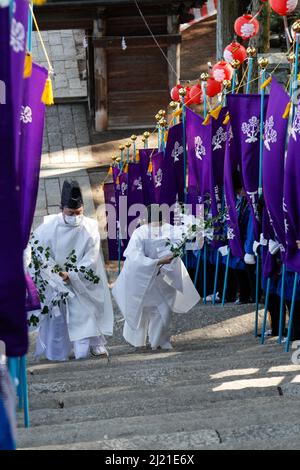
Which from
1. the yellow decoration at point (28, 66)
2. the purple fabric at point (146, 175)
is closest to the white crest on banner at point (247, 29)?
the purple fabric at point (146, 175)

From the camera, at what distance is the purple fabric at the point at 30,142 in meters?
5.10

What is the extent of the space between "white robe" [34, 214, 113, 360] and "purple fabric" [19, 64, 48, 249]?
3928mm

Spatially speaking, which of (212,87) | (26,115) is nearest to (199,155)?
(212,87)

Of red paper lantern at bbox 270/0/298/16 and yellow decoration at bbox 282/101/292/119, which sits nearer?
yellow decoration at bbox 282/101/292/119

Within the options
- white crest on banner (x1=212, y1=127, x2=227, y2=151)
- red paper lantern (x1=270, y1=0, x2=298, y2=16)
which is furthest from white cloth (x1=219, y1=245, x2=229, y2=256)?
red paper lantern (x1=270, y1=0, x2=298, y2=16)

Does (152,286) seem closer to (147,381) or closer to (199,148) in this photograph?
(199,148)

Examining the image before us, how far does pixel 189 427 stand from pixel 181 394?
5.37ft

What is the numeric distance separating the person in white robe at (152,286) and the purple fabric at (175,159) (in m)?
2.02

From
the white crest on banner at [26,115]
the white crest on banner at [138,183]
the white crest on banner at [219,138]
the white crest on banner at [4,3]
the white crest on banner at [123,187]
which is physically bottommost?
the white crest on banner at [123,187]

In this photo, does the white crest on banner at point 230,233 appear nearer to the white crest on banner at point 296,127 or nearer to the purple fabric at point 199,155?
the purple fabric at point 199,155

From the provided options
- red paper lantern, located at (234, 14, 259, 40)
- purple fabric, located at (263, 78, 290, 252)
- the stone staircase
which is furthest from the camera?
red paper lantern, located at (234, 14, 259, 40)

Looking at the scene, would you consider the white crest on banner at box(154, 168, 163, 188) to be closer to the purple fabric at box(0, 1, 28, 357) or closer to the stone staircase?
the stone staircase

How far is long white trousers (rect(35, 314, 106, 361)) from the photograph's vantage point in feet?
30.7

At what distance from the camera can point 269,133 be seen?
8148 mm
